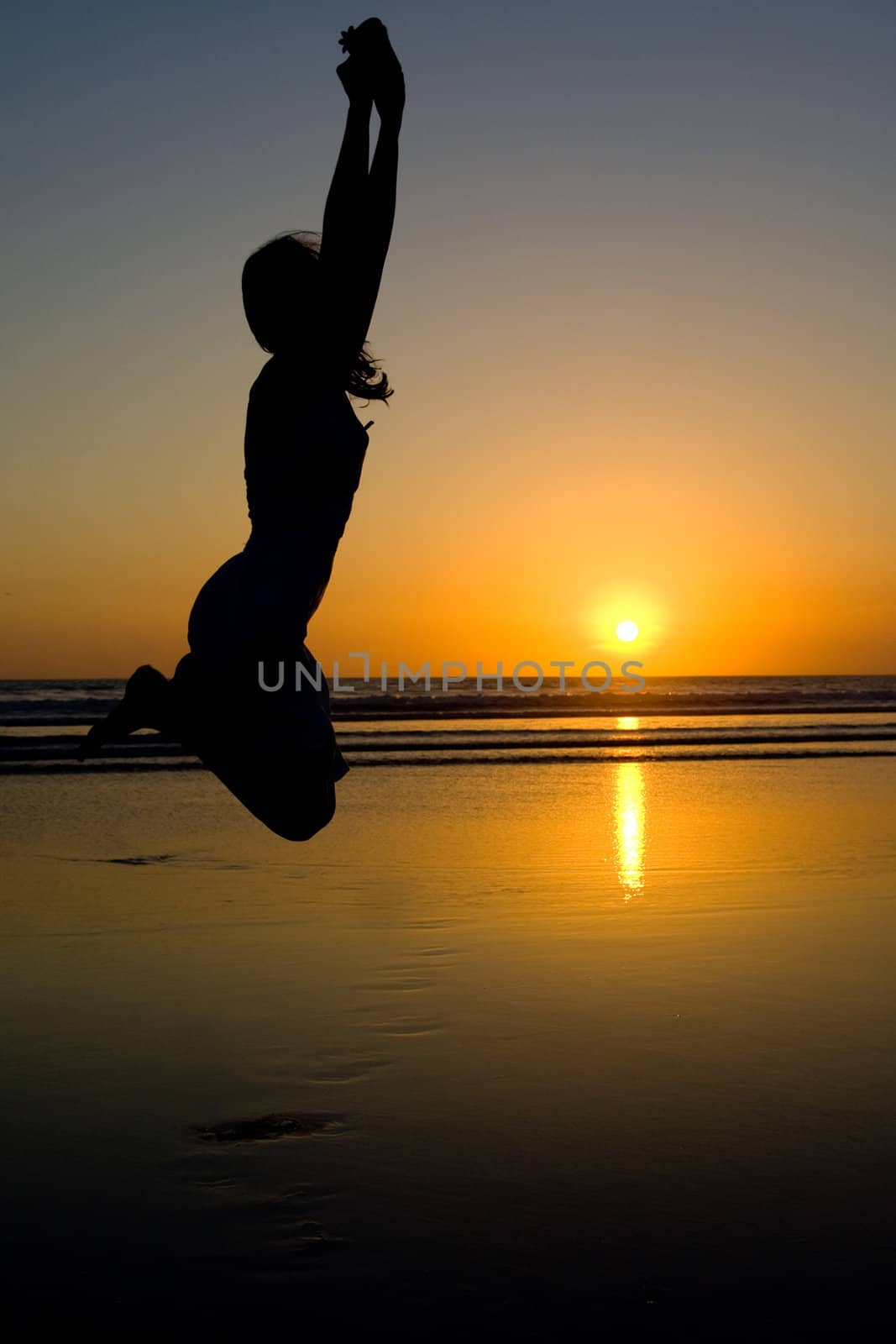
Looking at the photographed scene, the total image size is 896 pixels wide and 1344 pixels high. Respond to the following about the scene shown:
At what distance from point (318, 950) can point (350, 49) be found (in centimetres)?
451

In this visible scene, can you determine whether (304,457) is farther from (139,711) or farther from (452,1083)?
(452,1083)

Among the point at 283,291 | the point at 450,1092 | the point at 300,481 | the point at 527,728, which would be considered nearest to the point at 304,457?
the point at 300,481

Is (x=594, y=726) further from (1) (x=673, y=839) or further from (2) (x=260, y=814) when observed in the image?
(2) (x=260, y=814)

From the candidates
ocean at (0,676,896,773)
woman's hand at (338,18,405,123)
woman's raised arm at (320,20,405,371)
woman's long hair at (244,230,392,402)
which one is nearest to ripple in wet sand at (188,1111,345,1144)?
woman's long hair at (244,230,392,402)

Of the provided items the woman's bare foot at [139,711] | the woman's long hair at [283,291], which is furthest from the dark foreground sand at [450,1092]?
the woman's long hair at [283,291]

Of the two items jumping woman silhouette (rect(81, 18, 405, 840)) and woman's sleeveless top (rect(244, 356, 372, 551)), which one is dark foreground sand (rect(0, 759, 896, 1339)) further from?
woman's sleeveless top (rect(244, 356, 372, 551))

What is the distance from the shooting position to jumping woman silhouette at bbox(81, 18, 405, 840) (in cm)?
257

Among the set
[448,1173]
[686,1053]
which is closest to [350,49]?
[448,1173]

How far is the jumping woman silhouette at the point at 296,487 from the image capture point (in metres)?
2.57

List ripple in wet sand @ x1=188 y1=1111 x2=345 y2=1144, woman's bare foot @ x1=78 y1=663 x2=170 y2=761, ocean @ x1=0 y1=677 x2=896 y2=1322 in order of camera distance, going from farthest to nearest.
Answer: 1. ripple in wet sand @ x1=188 y1=1111 x2=345 y2=1144
2. woman's bare foot @ x1=78 y1=663 x2=170 y2=761
3. ocean @ x1=0 y1=677 x2=896 y2=1322

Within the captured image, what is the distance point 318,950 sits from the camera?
6.24 meters

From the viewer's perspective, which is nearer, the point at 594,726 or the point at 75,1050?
the point at 75,1050

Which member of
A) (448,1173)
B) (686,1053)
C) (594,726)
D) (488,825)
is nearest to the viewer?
(448,1173)

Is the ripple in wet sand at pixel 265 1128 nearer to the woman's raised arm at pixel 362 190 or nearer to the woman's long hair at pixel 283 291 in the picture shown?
the woman's long hair at pixel 283 291
